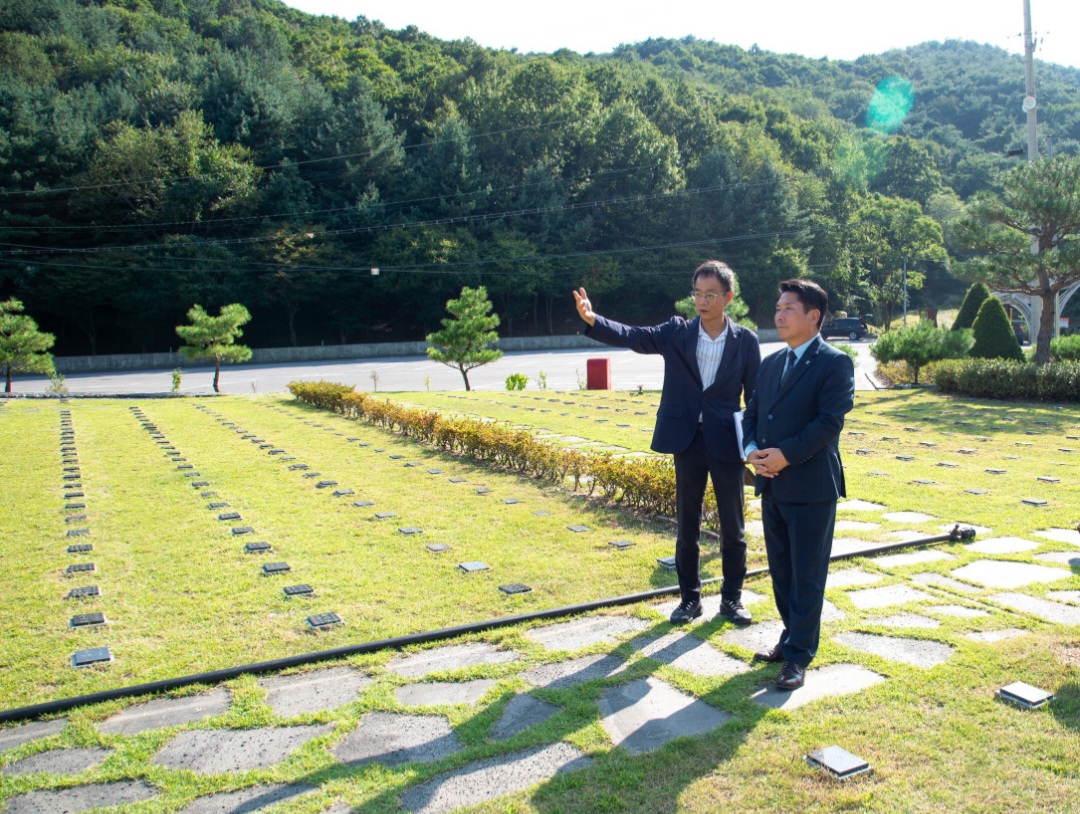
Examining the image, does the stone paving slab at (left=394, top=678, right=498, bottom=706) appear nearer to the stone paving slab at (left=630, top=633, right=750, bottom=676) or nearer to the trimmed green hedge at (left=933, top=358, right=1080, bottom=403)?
the stone paving slab at (left=630, top=633, right=750, bottom=676)

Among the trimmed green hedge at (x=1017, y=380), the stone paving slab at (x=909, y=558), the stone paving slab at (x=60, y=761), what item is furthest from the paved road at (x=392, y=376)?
the stone paving slab at (x=60, y=761)

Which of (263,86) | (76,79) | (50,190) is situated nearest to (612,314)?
(263,86)

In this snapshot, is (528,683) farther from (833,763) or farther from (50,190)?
(50,190)

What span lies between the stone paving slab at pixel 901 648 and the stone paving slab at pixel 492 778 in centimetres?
149

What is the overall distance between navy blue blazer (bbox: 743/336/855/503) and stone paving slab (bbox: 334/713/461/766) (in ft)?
5.16

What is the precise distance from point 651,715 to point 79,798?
1853 millimetres

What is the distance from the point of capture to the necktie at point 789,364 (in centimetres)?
322

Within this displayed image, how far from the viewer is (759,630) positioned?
3.65m

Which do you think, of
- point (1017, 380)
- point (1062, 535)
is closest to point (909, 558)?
point (1062, 535)

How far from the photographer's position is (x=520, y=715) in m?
2.88

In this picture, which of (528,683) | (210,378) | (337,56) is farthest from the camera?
(337,56)

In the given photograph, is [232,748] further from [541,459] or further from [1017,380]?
[1017,380]

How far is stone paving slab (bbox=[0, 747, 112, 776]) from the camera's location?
2.57 m

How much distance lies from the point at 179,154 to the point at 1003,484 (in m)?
38.2
